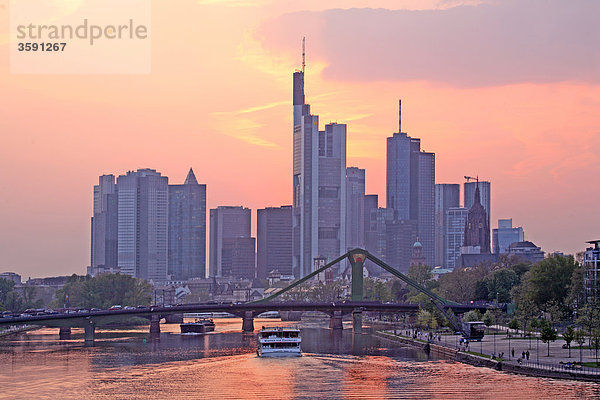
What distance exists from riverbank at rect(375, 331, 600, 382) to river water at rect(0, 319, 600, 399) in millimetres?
1241

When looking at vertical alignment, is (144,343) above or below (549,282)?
below

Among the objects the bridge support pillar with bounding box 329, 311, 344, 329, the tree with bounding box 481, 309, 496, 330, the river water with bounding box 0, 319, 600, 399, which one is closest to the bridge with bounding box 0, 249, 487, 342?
the bridge support pillar with bounding box 329, 311, 344, 329

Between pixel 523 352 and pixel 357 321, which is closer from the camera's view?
pixel 523 352

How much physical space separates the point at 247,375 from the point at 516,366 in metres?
24.2

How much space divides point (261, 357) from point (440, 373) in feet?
84.1

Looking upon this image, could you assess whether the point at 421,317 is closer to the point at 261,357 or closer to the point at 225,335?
the point at 225,335

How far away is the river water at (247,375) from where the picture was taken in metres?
80.8

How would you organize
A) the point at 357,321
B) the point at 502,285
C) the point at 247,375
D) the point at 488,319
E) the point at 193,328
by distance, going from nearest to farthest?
the point at 247,375 → the point at 488,319 → the point at 357,321 → the point at 193,328 → the point at 502,285

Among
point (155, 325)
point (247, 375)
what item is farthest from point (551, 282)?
point (155, 325)

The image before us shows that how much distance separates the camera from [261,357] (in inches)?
4451

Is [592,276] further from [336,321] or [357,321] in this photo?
[336,321]

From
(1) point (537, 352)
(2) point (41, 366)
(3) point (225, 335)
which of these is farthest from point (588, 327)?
(3) point (225, 335)

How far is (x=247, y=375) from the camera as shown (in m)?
94.6

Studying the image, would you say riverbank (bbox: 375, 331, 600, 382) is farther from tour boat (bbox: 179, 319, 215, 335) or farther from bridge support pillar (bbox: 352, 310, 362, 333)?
tour boat (bbox: 179, 319, 215, 335)
